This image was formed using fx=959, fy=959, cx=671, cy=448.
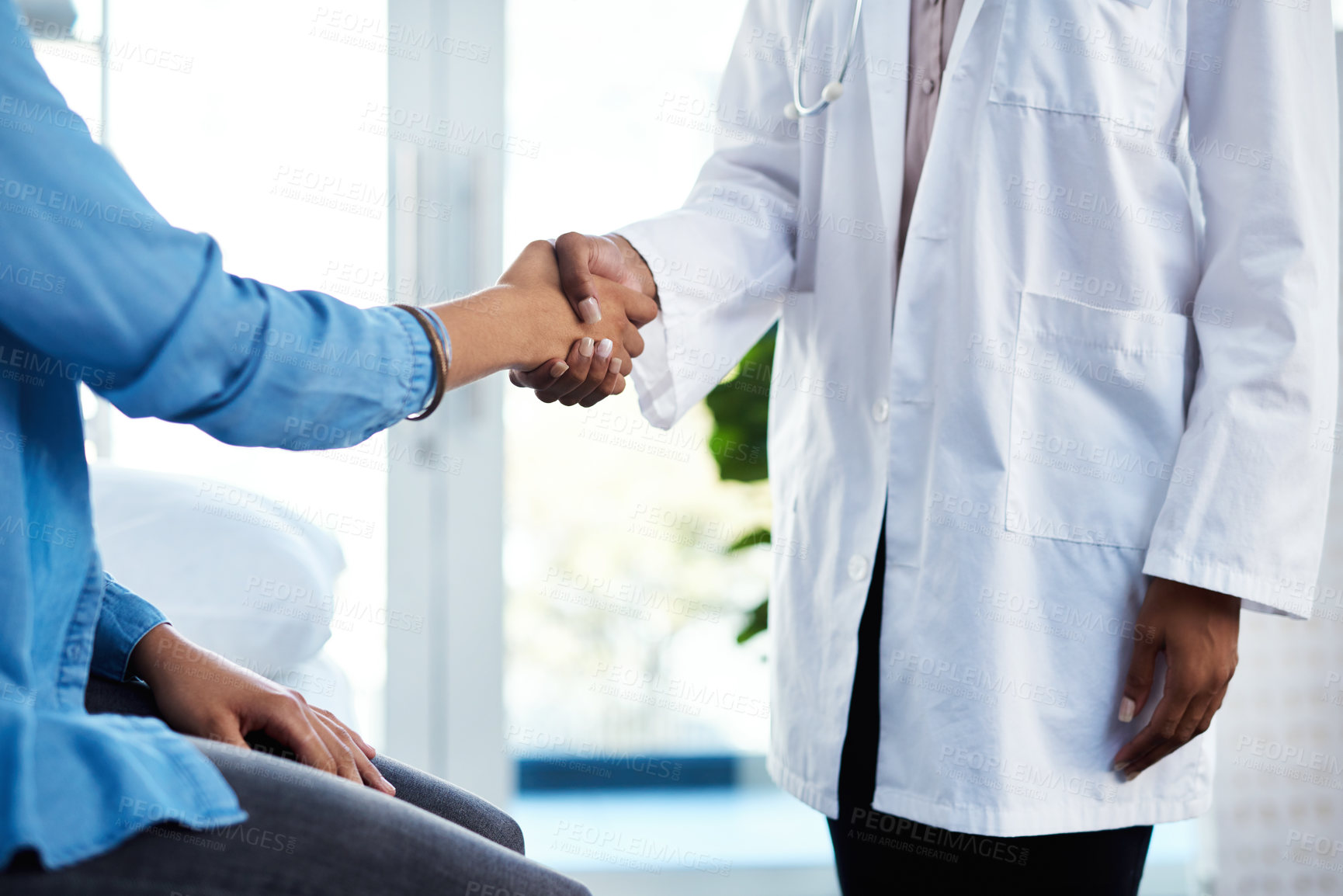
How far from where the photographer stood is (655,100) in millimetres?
1733

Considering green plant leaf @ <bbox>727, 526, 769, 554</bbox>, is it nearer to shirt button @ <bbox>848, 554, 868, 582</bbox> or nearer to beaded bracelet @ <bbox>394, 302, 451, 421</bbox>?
shirt button @ <bbox>848, 554, 868, 582</bbox>

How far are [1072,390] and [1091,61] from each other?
0.29 m

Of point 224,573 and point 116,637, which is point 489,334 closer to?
point 116,637

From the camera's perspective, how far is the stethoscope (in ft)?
3.23

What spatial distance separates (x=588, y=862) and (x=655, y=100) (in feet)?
4.64

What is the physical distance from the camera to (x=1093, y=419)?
85 centimetres

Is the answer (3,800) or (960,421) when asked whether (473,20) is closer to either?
(960,421)

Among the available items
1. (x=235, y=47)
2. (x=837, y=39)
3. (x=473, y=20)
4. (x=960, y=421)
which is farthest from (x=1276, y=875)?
(x=235, y=47)

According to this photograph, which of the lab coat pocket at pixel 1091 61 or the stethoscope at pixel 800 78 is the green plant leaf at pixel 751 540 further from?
the lab coat pocket at pixel 1091 61

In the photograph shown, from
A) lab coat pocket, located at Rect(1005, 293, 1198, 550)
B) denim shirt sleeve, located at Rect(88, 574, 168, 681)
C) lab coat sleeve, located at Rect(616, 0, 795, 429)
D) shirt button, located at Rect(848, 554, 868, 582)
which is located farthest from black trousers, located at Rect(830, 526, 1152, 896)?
denim shirt sleeve, located at Rect(88, 574, 168, 681)

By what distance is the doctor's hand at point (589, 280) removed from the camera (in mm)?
980

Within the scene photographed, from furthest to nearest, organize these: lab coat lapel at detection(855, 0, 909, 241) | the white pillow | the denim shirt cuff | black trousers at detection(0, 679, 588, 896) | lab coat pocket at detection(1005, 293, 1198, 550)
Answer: the white pillow
lab coat lapel at detection(855, 0, 909, 241)
lab coat pocket at detection(1005, 293, 1198, 550)
the denim shirt cuff
black trousers at detection(0, 679, 588, 896)

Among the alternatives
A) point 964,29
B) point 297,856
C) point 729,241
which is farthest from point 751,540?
point 297,856

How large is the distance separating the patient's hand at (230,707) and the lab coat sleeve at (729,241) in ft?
1.50
